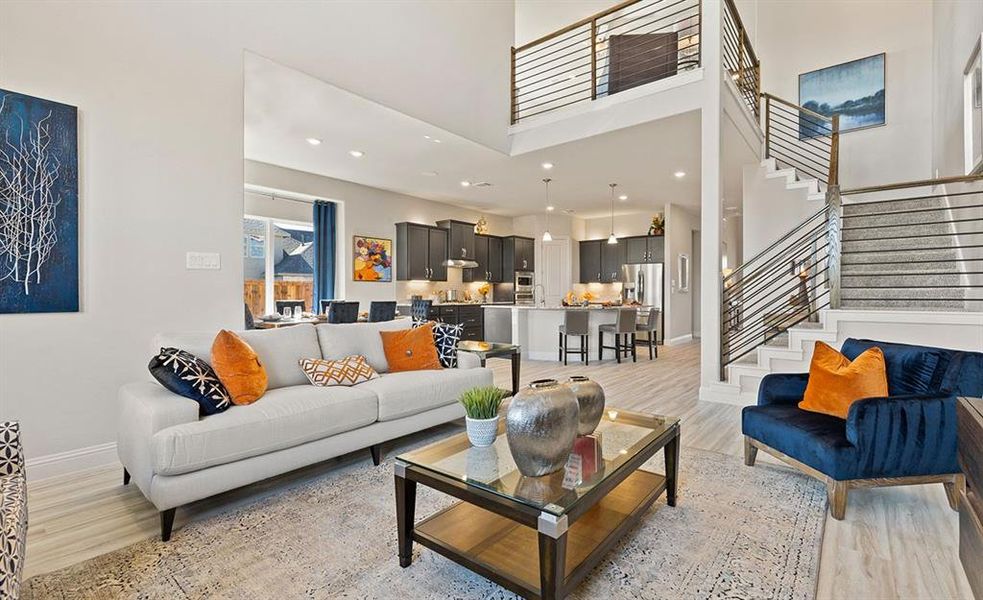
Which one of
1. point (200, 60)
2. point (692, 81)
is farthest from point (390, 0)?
point (692, 81)

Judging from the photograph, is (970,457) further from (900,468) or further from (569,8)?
(569,8)

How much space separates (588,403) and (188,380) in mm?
1957

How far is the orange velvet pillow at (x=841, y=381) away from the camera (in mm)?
2398

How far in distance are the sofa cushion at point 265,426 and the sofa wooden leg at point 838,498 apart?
243 cm

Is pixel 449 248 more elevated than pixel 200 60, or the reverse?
pixel 200 60

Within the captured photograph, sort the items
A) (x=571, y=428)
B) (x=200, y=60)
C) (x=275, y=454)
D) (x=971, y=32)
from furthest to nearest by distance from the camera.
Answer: (x=971, y=32), (x=200, y=60), (x=275, y=454), (x=571, y=428)

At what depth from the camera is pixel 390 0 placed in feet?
14.9

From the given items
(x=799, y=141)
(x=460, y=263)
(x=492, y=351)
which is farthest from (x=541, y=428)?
(x=799, y=141)

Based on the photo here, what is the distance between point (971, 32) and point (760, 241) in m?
2.73

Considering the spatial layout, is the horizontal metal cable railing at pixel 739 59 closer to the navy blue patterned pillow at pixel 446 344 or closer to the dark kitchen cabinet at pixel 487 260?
the navy blue patterned pillow at pixel 446 344

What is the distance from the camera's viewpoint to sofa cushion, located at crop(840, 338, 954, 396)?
2266 mm

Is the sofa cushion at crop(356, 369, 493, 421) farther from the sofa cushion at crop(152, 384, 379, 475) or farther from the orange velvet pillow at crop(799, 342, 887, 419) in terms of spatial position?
the orange velvet pillow at crop(799, 342, 887, 419)

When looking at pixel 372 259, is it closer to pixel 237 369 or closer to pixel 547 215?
pixel 547 215

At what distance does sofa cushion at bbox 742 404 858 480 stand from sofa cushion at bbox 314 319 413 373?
250 centimetres
